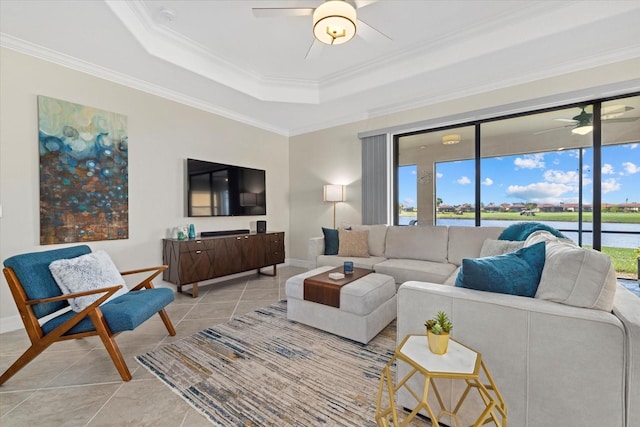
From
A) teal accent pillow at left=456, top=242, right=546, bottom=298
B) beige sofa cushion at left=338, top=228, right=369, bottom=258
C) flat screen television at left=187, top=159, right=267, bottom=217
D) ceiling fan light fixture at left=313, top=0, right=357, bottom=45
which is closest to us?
teal accent pillow at left=456, top=242, right=546, bottom=298

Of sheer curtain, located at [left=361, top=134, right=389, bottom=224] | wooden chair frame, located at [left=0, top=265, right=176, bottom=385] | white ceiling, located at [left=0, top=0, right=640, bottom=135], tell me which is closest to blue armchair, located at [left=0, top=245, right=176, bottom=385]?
wooden chair frame, located at [left=0, top=265, right=176, bottom=385]

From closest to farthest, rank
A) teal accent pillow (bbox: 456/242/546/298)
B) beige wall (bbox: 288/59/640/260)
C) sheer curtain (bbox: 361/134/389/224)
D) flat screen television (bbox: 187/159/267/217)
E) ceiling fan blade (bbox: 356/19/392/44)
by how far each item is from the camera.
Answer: teal accent pillow (bbox: 456/242/546/298) → ceiling fan blade (bbox: 356/19/392/44) → beige wall (bbox: 288/59/640/260) → flat screen television (bbox: 187/159/267/217) → sheer curtain (bbox: 361/134/389/224)

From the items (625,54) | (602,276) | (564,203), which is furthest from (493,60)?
(602,276)

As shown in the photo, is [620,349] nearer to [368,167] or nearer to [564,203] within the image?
[564,203]

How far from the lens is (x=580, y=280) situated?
1180mm

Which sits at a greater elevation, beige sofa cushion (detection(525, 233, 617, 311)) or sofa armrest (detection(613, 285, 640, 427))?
beige sofa cushion (detection(525, 233, 617, 311))

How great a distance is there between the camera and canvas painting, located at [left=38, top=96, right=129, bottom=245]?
8.85ft

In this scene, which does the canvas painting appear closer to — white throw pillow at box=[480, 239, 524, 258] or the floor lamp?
the floor lamp

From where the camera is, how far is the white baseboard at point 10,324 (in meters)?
2.50

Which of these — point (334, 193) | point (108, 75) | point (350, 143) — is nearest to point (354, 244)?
point (334, 193)

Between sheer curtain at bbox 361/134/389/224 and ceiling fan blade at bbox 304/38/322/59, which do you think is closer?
ceiling fan blade at bbox 304/38/322/59

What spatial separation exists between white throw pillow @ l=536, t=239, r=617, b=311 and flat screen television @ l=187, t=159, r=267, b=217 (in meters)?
3.87

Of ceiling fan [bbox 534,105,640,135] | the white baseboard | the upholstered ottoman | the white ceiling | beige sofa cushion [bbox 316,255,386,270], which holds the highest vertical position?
the white ceiling

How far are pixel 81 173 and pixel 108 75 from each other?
1.19 meters
